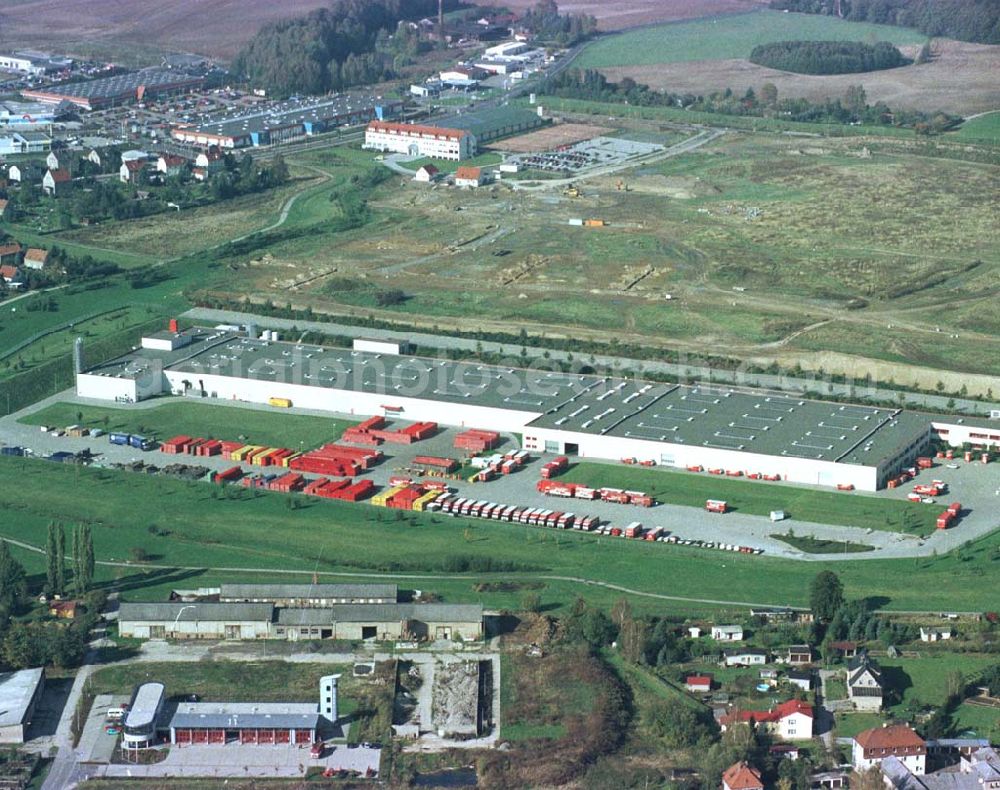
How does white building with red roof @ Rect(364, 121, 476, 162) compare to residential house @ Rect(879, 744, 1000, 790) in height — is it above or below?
above

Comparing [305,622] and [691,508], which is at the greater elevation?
[305,622]

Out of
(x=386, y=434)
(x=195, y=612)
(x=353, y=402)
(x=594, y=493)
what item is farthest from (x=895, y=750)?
(x=353, y=402)

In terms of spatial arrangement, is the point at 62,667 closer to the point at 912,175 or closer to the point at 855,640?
the point at 855,640

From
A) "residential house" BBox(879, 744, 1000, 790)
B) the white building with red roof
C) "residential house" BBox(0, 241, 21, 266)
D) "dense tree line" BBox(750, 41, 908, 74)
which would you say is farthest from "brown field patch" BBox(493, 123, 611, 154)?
"residential house" BBox(879, 744, 1000, 790)

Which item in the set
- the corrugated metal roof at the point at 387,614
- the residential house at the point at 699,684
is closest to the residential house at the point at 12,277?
the corrugated metal roof at the point at 387,614

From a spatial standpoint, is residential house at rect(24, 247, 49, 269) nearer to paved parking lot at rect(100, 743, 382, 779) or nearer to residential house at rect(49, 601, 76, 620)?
residential house at rect(49, 601, 76, 620)

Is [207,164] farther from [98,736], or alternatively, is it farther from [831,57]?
[98,736]
